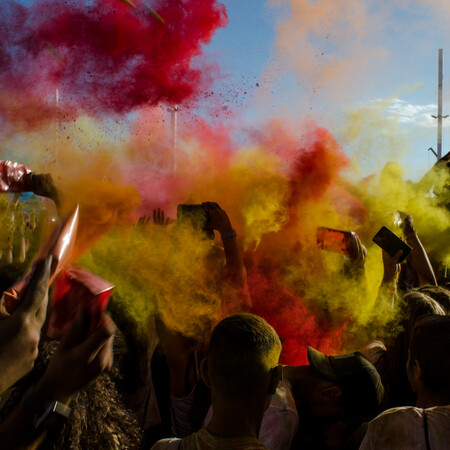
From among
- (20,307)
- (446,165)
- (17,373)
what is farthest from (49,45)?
(446,165)

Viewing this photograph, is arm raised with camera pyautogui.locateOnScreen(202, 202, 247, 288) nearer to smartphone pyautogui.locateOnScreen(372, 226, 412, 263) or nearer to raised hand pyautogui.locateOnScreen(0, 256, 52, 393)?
smartphone pyautogui.locateOnScreen(372, 226, 412, 263)

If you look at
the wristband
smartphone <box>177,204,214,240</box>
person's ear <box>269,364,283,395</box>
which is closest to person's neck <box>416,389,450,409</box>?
person's ear <box>269,364,283,395</box>

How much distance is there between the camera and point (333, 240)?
3.04 meters

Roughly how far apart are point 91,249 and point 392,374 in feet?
6.34

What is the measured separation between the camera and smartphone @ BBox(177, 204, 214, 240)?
2.72 meters

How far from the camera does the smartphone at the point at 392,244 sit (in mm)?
2914

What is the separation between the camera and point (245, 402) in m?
1.45

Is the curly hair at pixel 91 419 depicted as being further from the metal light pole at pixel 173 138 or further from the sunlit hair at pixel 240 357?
the metal light pole at pixel 173 138

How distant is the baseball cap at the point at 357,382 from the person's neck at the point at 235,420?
57 cm

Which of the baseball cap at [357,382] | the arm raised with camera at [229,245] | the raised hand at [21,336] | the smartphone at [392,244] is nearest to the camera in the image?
the raised hand at [21,336]

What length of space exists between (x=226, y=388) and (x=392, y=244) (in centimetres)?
192

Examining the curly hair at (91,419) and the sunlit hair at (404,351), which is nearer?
the curly hair at (91,419)

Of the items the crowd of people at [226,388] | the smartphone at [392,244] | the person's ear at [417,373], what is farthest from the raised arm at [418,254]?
the person's ear at [417,373]

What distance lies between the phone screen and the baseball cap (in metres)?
1.13
